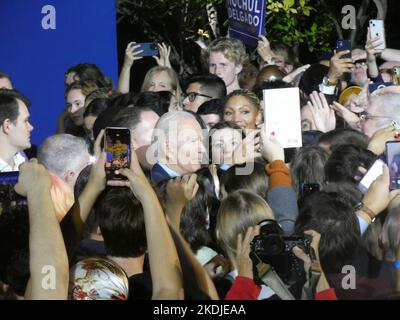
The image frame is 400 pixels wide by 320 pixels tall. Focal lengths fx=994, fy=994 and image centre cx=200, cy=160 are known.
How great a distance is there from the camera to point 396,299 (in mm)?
3652

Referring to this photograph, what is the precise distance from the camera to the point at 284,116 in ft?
18.0

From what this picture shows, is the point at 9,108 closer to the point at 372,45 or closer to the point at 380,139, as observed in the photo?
the point at 380,139

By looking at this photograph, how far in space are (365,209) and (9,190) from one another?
1588mm

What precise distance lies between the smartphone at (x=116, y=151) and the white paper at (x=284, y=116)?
54.4 inches

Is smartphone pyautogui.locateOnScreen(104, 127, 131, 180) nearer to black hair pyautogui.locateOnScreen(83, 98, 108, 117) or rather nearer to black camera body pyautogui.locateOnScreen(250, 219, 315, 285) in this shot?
black camera body pyautogui.locateOnScreen(250, 219, 315, 285)

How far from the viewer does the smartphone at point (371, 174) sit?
15.4 feet

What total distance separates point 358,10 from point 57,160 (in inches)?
294

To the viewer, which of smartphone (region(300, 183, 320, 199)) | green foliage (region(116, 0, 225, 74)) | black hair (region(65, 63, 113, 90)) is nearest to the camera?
smartphone (region(300, 183, 320, 199))

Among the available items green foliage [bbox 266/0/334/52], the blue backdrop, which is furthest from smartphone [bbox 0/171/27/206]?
green foliage [bbox 266/0/334/52]

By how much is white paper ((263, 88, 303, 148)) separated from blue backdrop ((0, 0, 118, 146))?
6.68 feet

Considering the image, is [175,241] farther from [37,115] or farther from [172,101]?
[37,115]

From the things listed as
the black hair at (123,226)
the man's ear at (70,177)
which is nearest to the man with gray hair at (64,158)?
the man's ear at (70,177)

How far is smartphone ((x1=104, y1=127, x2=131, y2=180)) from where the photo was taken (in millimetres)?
4219

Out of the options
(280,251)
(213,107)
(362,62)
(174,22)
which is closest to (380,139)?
(213,107)
